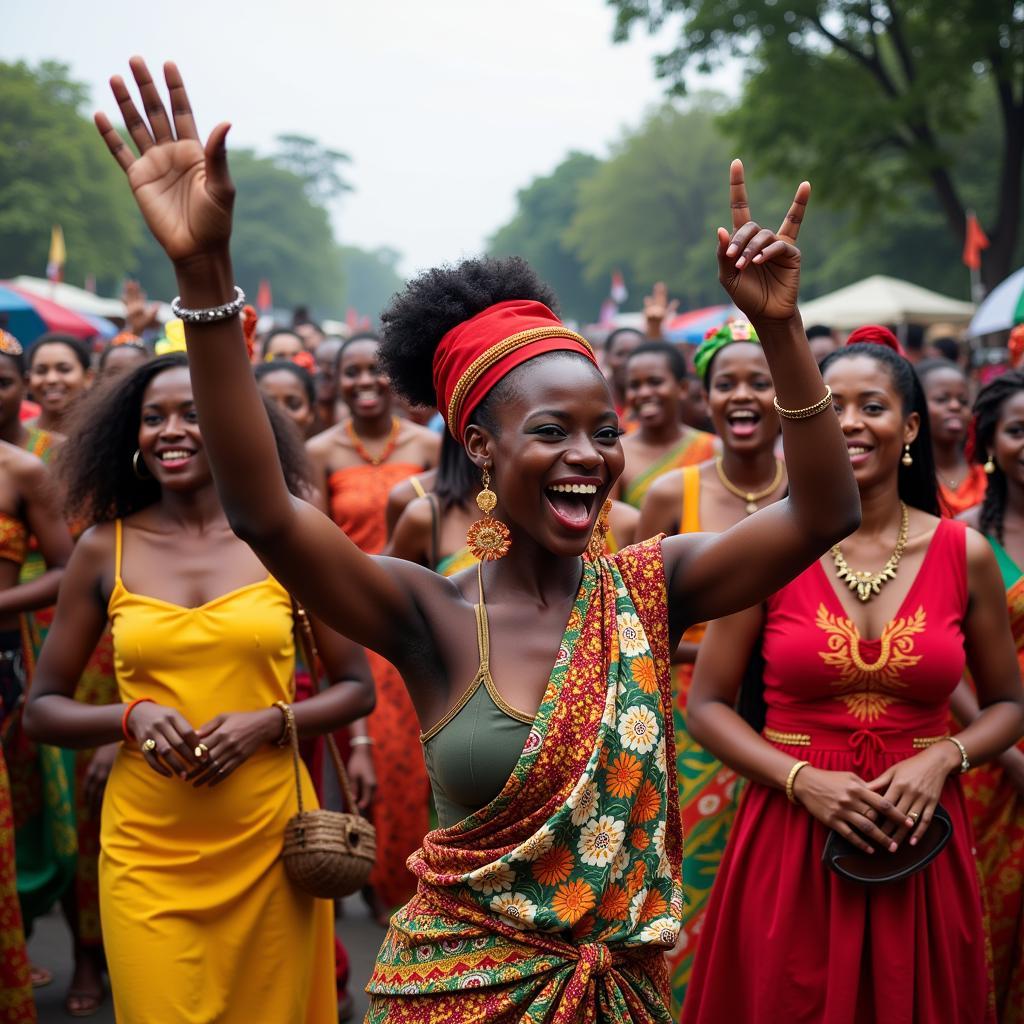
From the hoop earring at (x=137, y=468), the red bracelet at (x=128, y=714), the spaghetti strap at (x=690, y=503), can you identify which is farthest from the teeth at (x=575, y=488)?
the spaghetti strap at (x=690, y=503)

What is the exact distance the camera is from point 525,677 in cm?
274

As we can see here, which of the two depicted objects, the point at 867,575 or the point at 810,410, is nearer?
the point at 810,410

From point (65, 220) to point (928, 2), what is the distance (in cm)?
4314

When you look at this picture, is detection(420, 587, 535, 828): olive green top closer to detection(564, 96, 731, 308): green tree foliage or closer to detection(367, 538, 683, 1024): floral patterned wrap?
detection(367, 538, 683, 1024): floral patterned wrap

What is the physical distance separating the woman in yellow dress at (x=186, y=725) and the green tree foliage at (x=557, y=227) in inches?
3691

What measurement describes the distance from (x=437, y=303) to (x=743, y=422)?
2904mm

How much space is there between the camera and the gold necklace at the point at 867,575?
3.82 meters

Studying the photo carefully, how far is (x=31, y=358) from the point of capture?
28.3ft

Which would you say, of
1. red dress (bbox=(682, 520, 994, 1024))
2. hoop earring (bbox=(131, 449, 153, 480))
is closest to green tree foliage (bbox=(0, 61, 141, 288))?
hoop earring (bbox=(131, 449, 153, 480))

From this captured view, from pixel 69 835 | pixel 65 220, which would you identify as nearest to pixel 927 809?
pixel 69 835

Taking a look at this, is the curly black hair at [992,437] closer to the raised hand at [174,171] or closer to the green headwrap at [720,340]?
the green headwrap at [720,340]

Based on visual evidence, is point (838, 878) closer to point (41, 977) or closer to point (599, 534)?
point (599, 534)

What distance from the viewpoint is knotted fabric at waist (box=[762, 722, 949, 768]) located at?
12.1 feet

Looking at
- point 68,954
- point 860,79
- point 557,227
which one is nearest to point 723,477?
point 68,954
